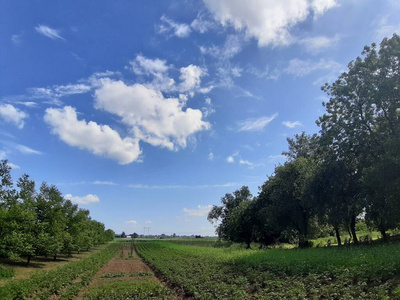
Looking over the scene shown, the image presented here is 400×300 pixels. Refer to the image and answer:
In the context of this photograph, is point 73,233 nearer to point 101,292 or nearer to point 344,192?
point 101,292

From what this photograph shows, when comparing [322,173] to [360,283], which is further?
[322,173]

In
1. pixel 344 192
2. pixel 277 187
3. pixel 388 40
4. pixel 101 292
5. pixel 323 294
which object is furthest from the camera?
pixel 277 187

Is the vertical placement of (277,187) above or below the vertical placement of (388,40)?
below

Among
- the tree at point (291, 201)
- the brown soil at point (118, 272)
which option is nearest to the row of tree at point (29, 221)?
the brown soil at point (118, 272)

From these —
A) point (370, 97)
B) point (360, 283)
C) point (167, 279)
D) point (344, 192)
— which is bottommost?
point (167, 279)

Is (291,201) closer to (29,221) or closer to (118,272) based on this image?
(118,272)

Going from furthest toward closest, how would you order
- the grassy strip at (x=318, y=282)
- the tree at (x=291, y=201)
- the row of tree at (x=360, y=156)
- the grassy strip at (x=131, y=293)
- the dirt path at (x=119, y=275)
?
1. the tree at (x=291, y=201)
2. the row of tree at (x=360, y=156)
3. the dirt path at (x=119, y=275)
4. the grassy strip at (x=131, y=293)
5. the grassy strip at (x=318, y=282)

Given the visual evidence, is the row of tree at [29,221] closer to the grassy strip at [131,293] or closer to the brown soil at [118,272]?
the brown soil at [118,272]

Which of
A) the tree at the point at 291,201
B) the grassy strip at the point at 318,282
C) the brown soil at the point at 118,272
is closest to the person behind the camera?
the grassy strip at the point at 318,282

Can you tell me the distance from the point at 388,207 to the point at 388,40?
→ 17.3m

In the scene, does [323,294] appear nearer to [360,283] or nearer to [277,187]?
[360,283]

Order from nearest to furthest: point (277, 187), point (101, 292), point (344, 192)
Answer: point (101, 292)
point (344, 192)
point (277, 187)

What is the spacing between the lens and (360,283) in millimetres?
11438

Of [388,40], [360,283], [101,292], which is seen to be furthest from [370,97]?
[101,292]
